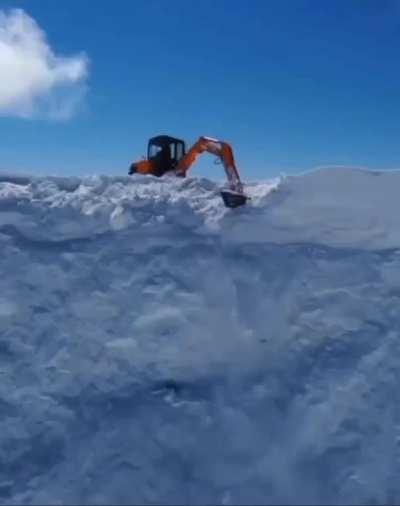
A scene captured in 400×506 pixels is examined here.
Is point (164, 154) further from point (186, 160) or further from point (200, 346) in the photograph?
point (200, 346)

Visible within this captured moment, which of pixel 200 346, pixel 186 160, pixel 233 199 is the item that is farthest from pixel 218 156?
pixel 200 346

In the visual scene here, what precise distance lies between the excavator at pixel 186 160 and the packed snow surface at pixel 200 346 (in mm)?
308

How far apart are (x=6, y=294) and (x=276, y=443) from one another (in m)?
4.15

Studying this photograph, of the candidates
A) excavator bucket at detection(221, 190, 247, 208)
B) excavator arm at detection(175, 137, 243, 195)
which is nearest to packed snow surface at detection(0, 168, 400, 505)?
excavator bucket at detection(221, 190, 247, 208)

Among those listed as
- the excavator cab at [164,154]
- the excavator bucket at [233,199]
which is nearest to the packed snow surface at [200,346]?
the excavator bucket at [233,199]

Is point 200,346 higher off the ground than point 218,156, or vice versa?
point 218,156

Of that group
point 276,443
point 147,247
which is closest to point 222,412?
point 276,443

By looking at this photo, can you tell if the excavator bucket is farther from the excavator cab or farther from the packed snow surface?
the excavator cab

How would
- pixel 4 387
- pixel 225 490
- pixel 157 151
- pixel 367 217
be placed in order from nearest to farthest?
pixel 225 490 → pixel 4 387 → pixel 367 217 → pixel 157 151

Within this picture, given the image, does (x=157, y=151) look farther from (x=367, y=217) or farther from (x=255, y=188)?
(x=367, y=217)

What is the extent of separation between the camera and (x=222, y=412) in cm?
726

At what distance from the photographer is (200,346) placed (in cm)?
794

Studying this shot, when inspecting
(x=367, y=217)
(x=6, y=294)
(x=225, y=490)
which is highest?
(x=367, y=217)

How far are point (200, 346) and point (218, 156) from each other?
581 centimetres
